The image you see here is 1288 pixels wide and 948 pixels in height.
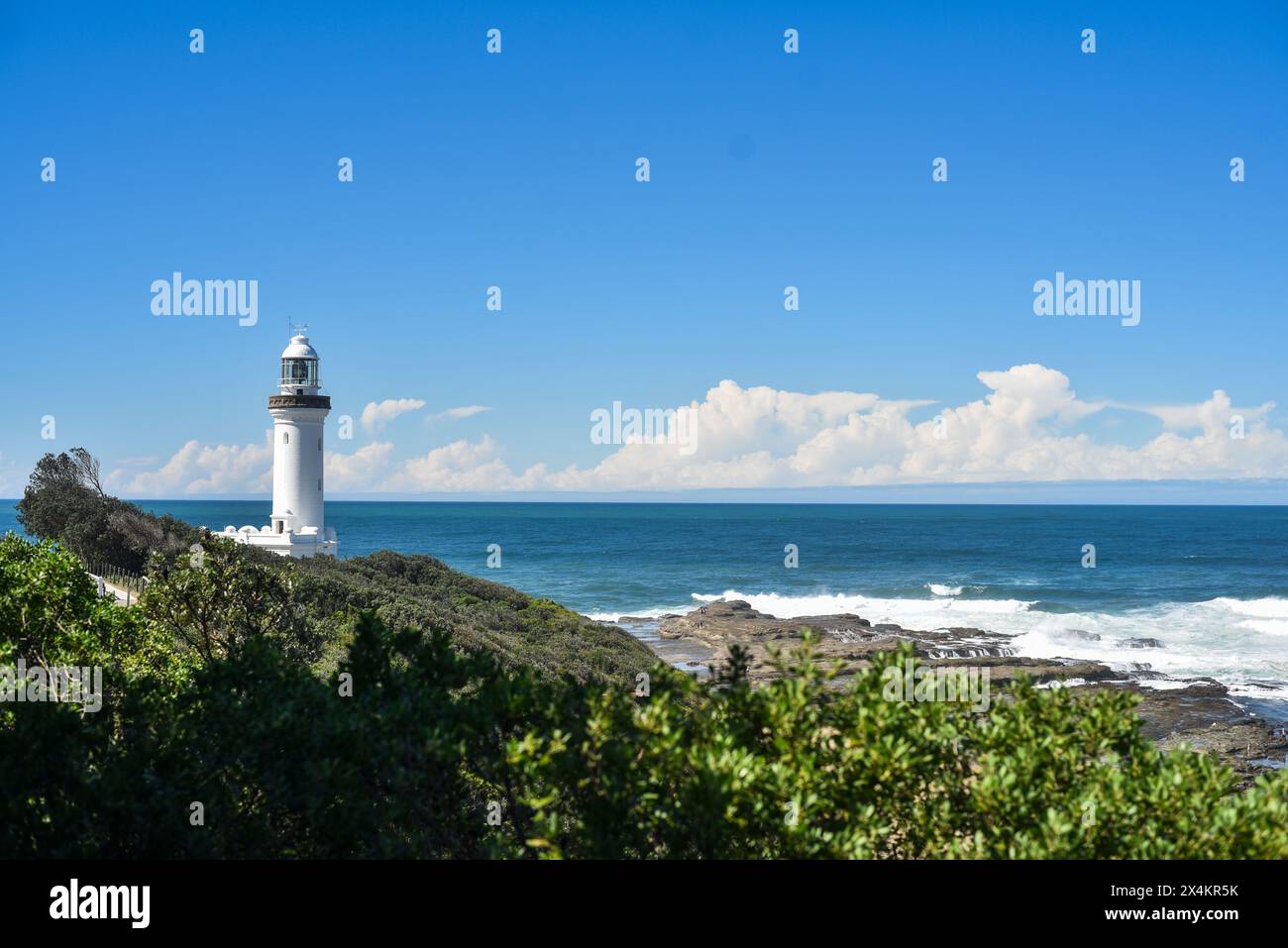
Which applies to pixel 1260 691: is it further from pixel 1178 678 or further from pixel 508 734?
pixel 508 734

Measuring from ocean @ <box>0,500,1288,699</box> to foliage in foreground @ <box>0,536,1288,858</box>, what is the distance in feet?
98.8

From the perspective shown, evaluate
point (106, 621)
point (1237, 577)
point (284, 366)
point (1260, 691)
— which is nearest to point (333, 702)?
point (106, 621)

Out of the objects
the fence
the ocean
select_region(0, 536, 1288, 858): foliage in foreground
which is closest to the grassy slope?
the fence

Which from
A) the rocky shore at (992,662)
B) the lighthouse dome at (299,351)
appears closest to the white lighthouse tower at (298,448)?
the lighthouse dome at (299,351)

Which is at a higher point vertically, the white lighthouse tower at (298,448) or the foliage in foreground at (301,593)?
the white lighthouse tower at (298,448)

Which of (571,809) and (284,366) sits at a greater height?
(284,366)

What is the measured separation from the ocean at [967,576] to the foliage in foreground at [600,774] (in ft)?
98.8

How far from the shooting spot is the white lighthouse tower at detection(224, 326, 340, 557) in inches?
1556

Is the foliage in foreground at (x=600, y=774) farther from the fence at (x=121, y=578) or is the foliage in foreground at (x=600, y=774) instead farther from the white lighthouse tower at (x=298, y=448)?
the white lighthouse tower at (x=298, y=448)

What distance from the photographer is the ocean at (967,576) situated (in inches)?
1721

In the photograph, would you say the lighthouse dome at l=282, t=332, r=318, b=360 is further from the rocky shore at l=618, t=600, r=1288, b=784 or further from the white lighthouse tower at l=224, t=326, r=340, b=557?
the rocky shore at l=618, t=600, r=1288, b=784
